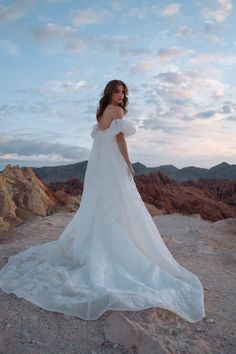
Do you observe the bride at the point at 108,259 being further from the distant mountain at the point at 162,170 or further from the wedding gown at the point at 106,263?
the distant mountain at the point at 162,170

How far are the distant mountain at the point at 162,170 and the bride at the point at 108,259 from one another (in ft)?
87.8

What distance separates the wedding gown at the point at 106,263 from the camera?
4164 millimetres

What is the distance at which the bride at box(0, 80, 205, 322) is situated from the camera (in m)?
4.18

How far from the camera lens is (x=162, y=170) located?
40156 mm

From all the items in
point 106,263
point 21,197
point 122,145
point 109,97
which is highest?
point 109,97

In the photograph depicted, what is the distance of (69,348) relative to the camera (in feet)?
11.8

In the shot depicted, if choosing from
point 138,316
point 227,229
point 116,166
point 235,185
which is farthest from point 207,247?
point 235,185

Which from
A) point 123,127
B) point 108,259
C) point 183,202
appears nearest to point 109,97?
point 123,127

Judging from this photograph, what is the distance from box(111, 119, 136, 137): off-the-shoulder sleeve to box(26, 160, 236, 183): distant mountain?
26923mm

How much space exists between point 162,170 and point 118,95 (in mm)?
35167

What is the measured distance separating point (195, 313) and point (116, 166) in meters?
1.90

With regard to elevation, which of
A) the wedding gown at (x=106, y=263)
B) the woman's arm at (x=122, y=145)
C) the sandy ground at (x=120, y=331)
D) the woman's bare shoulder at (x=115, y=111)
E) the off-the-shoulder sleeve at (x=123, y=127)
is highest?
the woman's bare shoulder at (x=115, y=111)

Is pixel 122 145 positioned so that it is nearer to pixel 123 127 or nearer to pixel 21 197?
pixel 123 127

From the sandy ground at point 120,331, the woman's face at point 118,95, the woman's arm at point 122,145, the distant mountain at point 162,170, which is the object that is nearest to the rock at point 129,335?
the sandy ground at point 120,331
